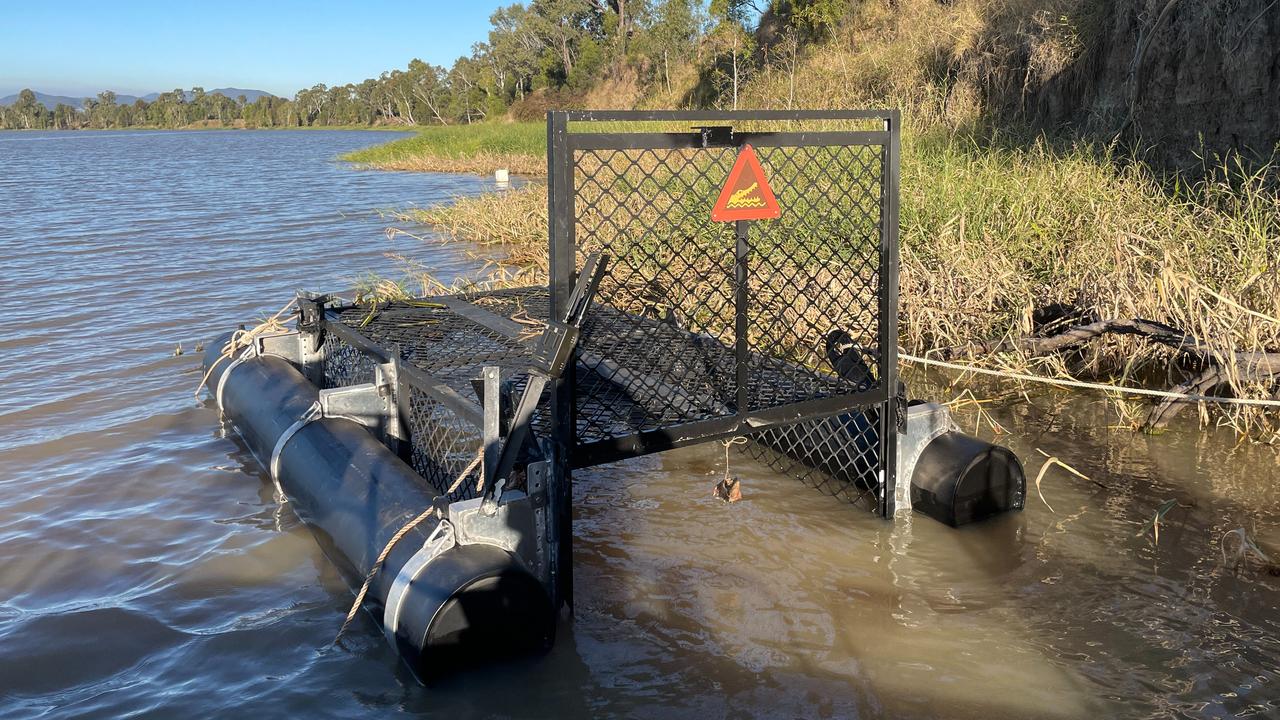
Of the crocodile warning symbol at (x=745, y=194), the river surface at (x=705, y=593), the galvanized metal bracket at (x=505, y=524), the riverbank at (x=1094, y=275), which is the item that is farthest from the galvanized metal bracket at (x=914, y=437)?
the galvanized metal bracket at (x=505, y=524)

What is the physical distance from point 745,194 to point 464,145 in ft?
107

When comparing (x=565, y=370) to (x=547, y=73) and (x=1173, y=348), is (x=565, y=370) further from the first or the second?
(x=547, y=73)

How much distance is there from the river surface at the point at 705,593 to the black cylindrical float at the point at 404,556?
0.62 feet

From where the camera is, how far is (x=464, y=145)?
34.8 metres

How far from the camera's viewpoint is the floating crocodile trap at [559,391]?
Answer: 3.15 m

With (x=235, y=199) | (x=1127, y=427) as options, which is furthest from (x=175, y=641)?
(x=235, y=199)

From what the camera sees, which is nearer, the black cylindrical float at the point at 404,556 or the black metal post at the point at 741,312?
the black cylindrical float at the point at 404,556

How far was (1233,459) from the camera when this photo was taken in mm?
4988

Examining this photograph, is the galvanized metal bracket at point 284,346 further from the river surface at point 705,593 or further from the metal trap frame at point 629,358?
the river surface at point 705,593

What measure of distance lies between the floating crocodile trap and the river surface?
0.30 m

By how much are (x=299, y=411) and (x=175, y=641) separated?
56.8 inches

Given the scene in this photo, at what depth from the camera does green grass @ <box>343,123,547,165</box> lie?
32341 mm

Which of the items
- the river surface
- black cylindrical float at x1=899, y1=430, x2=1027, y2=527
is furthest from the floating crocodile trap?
the river surface

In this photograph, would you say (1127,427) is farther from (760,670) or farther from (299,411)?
(299,411)
